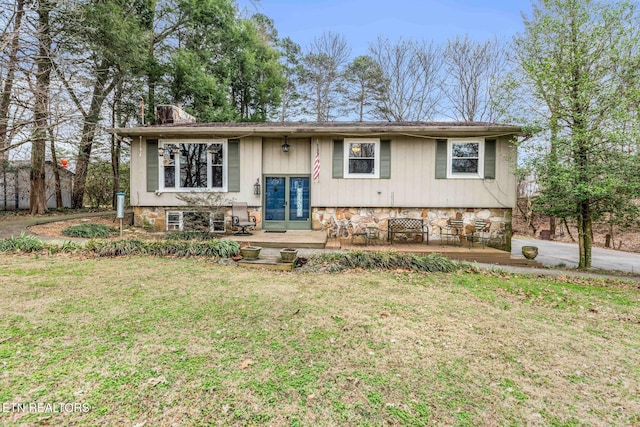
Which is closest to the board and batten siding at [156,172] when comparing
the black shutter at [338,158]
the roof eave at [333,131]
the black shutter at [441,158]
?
the roof eave at [333,131]

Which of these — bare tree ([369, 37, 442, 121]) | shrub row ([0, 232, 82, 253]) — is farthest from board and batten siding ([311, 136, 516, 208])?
bare tree ([369, 37, 442, 121])

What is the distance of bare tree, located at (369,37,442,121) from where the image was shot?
19406 millimetres

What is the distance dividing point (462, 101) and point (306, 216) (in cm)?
1474

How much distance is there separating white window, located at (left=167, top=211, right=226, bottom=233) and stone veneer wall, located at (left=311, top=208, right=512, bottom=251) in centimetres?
281

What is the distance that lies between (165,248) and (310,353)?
5.31m

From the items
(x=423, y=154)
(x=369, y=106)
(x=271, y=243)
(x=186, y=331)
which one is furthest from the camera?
(x=369, y=106)

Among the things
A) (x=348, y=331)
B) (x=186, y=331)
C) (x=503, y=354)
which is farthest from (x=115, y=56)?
(x=503, y=354)

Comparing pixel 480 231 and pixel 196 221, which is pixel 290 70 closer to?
pixel 196 221

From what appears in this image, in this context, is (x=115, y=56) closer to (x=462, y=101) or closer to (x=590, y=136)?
(x=590, y=136)

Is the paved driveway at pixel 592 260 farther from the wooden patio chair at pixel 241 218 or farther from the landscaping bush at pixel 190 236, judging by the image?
the landscaping bush at pixel 190 236

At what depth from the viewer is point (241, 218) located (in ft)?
29.5

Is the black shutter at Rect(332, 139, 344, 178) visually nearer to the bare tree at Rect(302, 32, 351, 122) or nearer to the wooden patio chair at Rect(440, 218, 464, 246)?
the wooden patio chair at Rect(440, 218, 464, 246)

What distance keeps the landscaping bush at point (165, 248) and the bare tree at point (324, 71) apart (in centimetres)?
1626

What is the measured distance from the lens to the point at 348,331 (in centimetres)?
339
